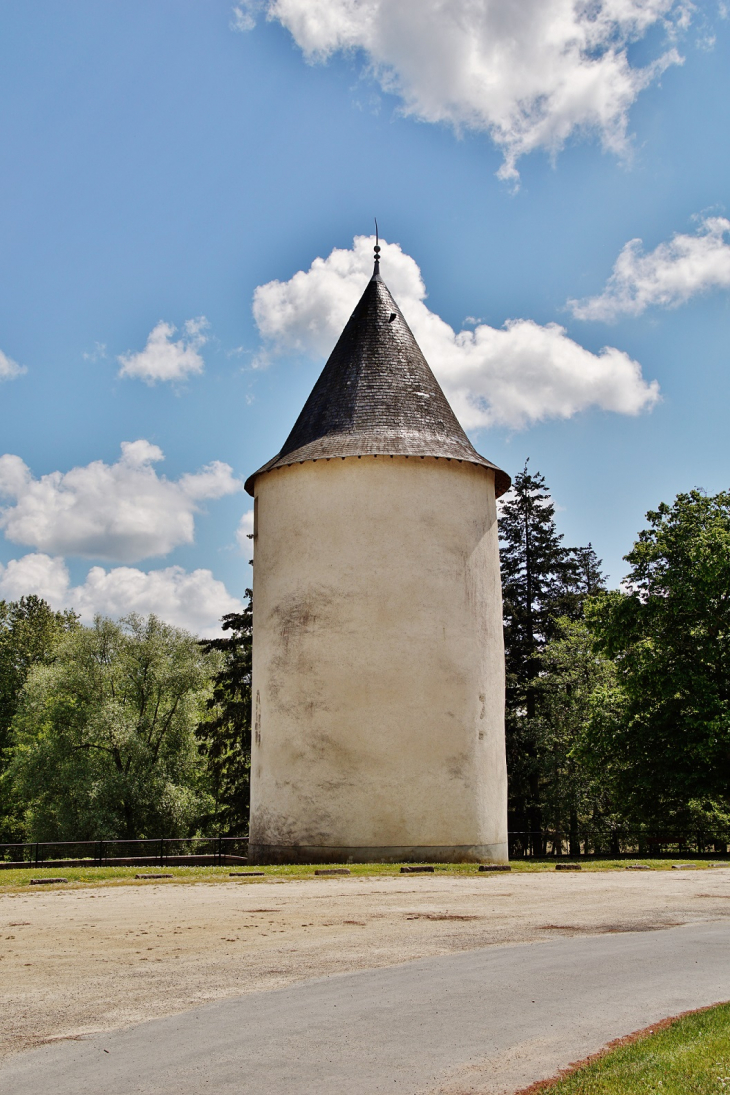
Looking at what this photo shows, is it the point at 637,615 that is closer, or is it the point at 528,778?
the point at 637,615

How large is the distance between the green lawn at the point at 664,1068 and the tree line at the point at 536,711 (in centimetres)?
2016

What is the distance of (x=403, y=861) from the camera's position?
71.1ft

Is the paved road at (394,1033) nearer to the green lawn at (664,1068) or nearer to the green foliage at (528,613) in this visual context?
the green lawn at (664,1068)

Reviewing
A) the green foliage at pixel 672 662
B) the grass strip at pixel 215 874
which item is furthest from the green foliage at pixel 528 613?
the grass strip at pixel 215 874

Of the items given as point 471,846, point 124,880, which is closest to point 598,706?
point 471,846

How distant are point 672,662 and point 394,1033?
23224mm

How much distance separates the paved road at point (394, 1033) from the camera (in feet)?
17.8

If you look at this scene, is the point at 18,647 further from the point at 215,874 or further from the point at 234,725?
the point at 215,874

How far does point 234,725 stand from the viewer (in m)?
37.2

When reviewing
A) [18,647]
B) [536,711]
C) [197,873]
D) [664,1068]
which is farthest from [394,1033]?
[18,647]

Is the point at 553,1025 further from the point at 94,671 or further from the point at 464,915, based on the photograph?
the point at 94,671

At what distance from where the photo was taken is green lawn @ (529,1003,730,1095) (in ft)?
17.3

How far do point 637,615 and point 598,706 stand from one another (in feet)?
10.7

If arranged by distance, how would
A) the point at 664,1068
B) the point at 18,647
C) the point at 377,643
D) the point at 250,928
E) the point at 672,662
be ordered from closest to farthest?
the point at 664,1068 < the point at 250,928 < the point at 377,643 < the point at 672,662 < the point at 18,647
